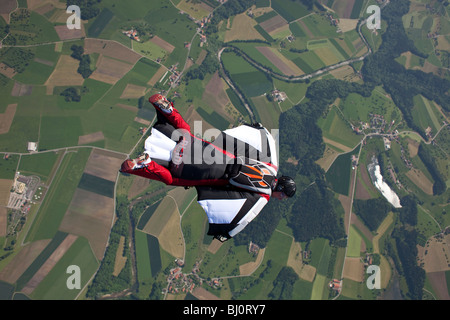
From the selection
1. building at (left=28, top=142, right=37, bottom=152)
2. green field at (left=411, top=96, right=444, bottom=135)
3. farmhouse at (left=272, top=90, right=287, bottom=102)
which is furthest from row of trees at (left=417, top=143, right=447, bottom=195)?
building at (left=28, top=142, right=37, bottom=152)

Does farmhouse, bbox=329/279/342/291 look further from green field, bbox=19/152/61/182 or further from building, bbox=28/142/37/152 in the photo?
building, bbox=28/142/37/152

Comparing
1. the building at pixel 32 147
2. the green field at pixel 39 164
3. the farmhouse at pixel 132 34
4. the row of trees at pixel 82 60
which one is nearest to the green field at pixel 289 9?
the farmhouse at pixel 132 34

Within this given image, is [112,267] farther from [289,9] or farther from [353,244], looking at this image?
[289,9]

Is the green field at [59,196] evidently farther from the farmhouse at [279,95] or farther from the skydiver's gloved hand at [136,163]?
the skydiver's gloved hand at [136,163]

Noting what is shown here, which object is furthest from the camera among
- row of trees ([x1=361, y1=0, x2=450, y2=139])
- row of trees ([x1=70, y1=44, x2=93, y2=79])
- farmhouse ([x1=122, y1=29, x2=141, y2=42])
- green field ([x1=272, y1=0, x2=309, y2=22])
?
row of trees ([x1=361, y1=0, x2=450, y2=139])

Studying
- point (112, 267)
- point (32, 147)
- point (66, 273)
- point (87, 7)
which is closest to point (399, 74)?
point (87, 7)
